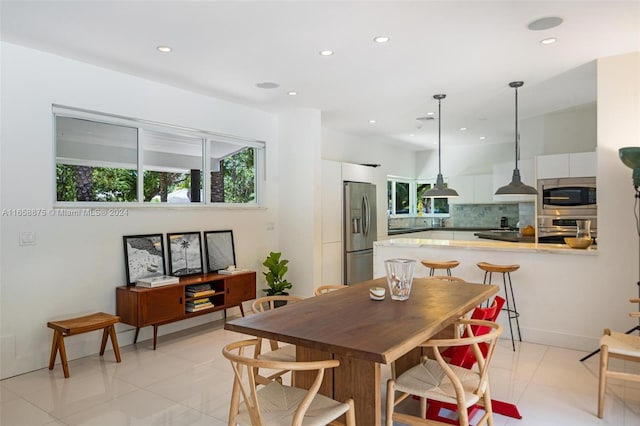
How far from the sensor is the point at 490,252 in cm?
457

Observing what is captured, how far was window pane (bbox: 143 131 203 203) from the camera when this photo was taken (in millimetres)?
4684

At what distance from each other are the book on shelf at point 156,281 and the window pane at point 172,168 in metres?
0.88

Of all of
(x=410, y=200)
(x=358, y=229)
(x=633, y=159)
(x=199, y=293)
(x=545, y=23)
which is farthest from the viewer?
(x=410, y=200)

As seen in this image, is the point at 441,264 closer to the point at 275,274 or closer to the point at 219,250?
the point at 275,274

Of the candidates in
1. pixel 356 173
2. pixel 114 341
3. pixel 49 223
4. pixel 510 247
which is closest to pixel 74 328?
pixel 114 341

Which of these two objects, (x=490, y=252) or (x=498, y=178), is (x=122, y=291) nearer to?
(x=490, y=252)

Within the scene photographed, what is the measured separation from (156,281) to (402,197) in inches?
254

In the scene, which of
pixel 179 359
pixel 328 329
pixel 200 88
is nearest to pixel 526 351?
pixel 328 329

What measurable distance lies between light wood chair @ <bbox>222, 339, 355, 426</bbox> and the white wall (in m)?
2.59

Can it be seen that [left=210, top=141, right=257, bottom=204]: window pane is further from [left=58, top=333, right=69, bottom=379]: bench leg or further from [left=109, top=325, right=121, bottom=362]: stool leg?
[left=58, top=333, right=69, bottom=379]: bench leg

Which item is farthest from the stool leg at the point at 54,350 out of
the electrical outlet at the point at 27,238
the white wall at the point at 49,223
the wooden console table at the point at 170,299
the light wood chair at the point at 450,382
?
the light wood chair at the point at 450,382

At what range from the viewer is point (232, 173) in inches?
223

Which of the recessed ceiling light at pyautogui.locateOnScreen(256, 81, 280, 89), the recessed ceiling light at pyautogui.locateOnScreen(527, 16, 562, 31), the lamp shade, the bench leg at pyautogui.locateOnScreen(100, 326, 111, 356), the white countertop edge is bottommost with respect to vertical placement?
the bench leg at pyautogui.locateOnScreen(100, 326, 111, 356)

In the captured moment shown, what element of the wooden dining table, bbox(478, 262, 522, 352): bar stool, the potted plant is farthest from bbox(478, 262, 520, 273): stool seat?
the potted plant
